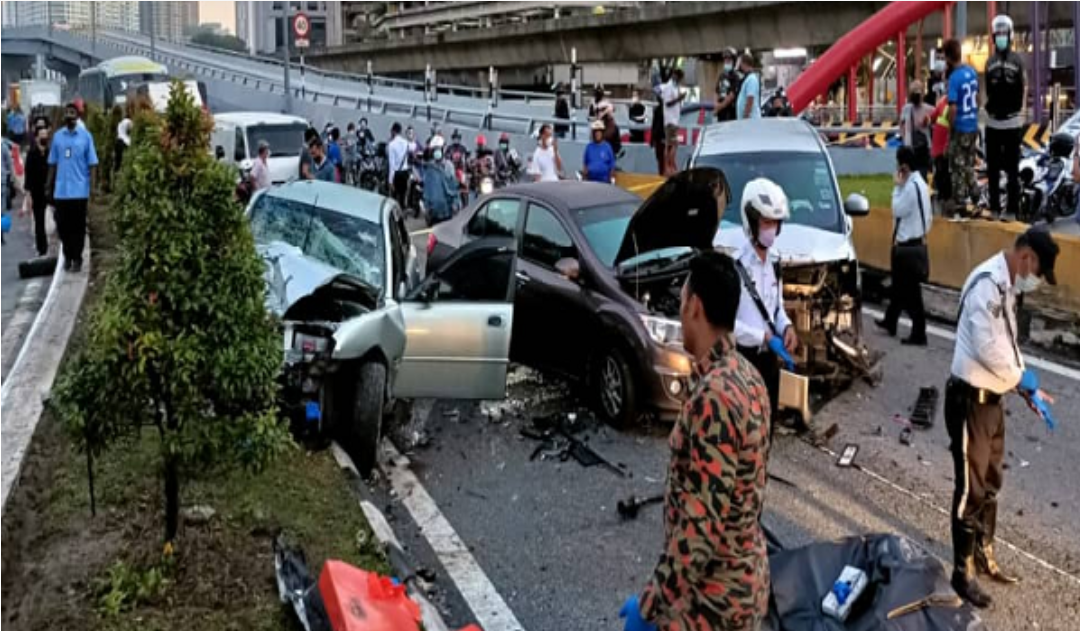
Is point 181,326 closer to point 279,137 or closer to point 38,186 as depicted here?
point 38,186

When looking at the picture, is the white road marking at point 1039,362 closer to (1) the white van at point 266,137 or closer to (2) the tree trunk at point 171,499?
(2) the tree trunk at point 171,499

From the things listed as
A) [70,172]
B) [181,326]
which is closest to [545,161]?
[70,172]

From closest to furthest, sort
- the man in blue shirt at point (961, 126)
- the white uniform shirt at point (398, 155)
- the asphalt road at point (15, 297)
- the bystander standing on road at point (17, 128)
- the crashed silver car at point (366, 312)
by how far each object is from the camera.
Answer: the crashed silver car at point (366, 312) < the asphalt road at point (15, 297) < the man in blue shirt at point (961, 126) < the white uniform shirt at point (398, 155) < the bystander standing on road at point (17, 128)

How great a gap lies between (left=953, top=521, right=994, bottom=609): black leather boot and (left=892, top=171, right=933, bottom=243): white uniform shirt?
223 inches

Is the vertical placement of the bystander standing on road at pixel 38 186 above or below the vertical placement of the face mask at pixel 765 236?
above

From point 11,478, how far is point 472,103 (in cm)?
3126

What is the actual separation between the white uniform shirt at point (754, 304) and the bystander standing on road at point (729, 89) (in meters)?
10.1

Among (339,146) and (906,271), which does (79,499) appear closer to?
(906,271)

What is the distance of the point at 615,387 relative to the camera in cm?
851

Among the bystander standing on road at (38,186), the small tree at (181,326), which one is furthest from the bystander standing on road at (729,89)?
the small tree at (181,326)

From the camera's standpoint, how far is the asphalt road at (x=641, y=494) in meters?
5.87

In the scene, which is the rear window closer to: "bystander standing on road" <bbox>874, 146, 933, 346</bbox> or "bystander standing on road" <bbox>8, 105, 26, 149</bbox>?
"bystander standing on road" <bbox>8, 105, 26, 149</bbox>

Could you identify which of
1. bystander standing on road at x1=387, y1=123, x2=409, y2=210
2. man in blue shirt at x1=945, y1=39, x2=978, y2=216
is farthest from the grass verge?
bystander standing on road at x1=387, y1=123, x2=409, y2=210

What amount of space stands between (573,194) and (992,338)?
469 centimetres
